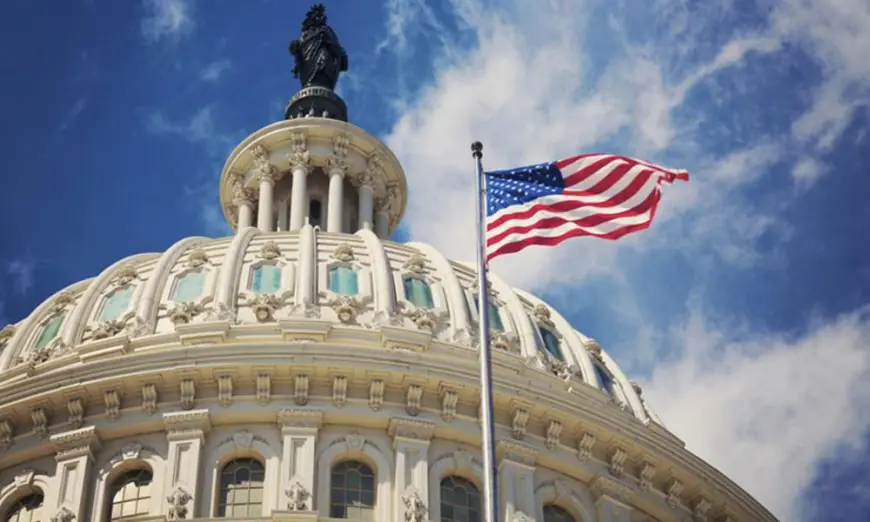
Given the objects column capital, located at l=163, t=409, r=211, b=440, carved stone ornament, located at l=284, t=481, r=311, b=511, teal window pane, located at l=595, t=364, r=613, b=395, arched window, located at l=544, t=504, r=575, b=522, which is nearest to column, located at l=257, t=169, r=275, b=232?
teal window pane, located at l=595, t=364, r=613, b=395

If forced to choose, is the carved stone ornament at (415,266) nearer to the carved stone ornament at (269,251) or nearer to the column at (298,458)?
the carved stone ornament at (269,251)

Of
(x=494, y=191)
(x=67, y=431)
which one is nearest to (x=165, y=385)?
(x=67, y=431)

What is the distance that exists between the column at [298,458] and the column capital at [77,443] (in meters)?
5.26

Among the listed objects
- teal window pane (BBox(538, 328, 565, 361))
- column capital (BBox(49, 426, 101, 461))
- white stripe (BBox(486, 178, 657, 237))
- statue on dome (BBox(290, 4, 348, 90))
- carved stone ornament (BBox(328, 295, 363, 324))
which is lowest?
white stripe (BBox(486, 178, 657, 237))

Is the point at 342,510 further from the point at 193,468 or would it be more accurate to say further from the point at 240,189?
the point at 240,189

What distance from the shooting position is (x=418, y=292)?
207 feet

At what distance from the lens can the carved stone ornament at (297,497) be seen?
172ft

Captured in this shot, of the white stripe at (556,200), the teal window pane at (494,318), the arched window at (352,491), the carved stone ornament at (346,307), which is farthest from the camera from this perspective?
the teal window pane at (494,318)

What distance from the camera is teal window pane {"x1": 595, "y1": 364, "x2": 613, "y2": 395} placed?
64188 mm

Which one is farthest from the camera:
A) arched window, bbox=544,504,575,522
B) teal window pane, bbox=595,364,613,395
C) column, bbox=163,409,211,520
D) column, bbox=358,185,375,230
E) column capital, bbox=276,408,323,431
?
column, bbox=358,185,375,230

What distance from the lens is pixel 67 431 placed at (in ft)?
182

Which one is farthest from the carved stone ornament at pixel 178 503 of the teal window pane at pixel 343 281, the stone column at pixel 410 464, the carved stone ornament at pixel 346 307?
the teal window pane at pixel 343 281

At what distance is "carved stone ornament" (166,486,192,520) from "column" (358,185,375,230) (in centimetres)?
2346

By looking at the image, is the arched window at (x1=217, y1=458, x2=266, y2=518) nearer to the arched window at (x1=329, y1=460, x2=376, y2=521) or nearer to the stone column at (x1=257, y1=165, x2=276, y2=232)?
the arched window at (x1=329, y1=460, x2=376, y2=521)
